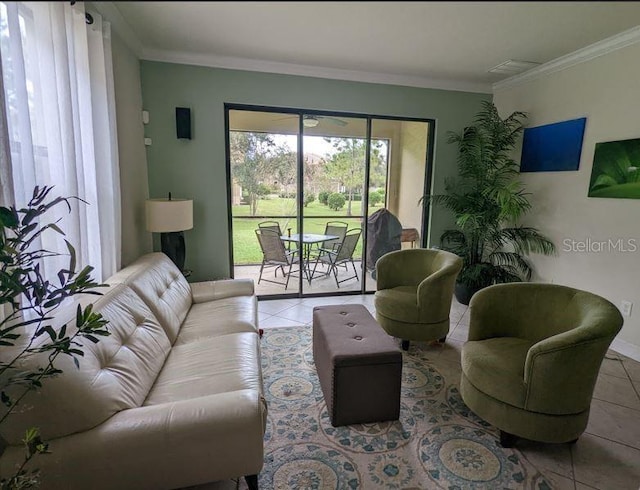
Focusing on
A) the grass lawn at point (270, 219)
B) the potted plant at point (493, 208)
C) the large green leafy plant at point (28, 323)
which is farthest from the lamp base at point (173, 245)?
the potted plant at point (493, 208)

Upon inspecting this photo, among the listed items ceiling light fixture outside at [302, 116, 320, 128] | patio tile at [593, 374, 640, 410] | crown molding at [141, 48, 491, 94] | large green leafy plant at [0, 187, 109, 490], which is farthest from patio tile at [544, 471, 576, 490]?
crown molding at [141, 48, 491, 94]

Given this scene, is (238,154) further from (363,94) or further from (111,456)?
(111,456)

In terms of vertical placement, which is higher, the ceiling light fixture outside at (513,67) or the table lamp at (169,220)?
the ceiling light fixture outside at (513,67)

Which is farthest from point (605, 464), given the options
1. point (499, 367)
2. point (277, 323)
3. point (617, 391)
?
point (277, 323)

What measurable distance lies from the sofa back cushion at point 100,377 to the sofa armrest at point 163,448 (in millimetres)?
55

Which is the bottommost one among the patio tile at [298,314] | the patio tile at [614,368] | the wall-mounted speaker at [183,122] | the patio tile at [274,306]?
the patio tile at [614,368]

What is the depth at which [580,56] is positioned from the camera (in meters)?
2.81

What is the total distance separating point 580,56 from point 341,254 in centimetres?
287

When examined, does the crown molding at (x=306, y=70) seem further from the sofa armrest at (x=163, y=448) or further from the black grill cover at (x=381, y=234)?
the sofa armrest at (x=163, y=448)

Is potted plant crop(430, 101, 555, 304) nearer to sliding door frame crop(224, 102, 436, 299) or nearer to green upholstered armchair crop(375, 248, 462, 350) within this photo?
sliding door frame crop(224, 102, 436, 299)

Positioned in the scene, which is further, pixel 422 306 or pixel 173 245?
pixel 173 245

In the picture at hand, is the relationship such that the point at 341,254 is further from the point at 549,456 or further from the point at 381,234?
the point at 549,456

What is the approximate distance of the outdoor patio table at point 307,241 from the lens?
12.5 ft

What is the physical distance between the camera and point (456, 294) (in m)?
3.79
